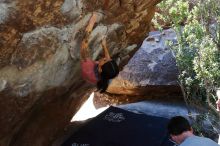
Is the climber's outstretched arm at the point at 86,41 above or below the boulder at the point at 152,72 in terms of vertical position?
above

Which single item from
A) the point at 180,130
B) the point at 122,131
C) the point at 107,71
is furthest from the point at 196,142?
the point at 122,131

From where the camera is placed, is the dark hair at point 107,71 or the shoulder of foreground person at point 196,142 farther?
the dark hair at point 107,71

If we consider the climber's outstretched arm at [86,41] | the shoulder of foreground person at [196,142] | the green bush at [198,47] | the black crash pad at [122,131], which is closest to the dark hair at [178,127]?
the shoulder of foreground person at [196,142]

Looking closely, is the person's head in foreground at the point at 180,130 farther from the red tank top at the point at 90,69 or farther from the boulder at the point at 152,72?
the boulder at the point at 152,72

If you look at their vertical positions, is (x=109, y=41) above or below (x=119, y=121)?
above

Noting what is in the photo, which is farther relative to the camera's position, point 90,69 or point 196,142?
point 90,69

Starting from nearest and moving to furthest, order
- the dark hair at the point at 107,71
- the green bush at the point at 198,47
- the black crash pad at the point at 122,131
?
the dark hair at the point at 107,71 < the green bush at the point at 198,47 < the black crash pad at the point at 122,131

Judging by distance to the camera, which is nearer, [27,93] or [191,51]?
[27,93]

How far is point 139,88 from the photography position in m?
9.45

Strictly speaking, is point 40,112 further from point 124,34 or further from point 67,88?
point 124,34

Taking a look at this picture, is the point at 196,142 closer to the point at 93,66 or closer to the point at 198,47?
the point at 93,66

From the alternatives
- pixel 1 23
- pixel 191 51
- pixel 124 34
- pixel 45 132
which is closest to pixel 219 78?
pixel 191 51

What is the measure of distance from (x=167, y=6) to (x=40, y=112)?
303cm

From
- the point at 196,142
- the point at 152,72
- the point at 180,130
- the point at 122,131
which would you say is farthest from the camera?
the point at 152,72
